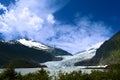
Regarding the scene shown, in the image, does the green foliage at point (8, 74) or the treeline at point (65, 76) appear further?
the green foliage at point (8, 74)

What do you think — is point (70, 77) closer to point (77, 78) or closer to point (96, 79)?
point (77, 78)

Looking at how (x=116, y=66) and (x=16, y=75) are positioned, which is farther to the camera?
(x=116, y=66)

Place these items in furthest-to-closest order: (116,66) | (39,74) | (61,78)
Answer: (116,66) < (39,74) < (61,78)

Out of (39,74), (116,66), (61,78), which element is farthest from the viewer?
(116,66)

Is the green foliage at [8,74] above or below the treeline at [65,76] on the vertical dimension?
above

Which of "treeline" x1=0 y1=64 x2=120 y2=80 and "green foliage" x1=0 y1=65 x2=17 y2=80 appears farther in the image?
"green foliage" x1=0 y1=65 x2=17 y2=80

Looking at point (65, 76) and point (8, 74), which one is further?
point (8, 74)

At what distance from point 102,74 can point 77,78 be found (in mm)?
3062

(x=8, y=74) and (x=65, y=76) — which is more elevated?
(x=8, y=74)

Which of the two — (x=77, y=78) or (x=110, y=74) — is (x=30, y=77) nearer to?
(x=77, y=78)

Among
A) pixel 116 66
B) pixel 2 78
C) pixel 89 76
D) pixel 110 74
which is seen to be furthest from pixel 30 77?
pixel 116 66

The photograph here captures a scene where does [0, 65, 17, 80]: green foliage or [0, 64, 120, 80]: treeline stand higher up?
[0, 65, 17, 80]: green foliage

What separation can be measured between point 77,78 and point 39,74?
12.6 feet

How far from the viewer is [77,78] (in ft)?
88.3
